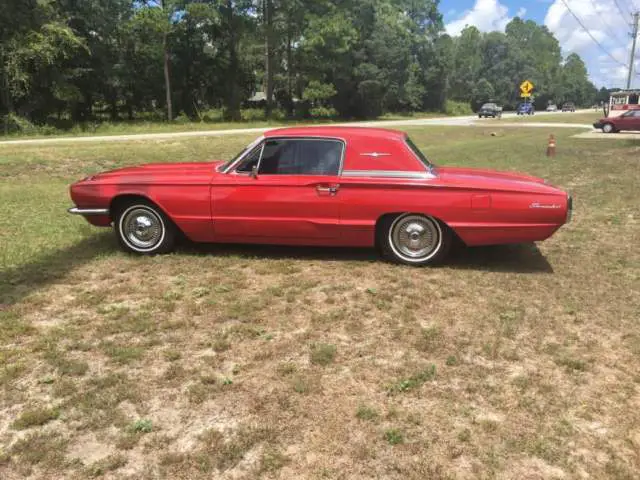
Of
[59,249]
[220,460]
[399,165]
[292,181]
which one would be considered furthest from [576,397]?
[59,249]

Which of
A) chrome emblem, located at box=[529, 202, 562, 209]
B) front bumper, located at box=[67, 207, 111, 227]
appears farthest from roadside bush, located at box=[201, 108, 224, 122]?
chrome emblem, located at box=[529, 202, 562, 209]

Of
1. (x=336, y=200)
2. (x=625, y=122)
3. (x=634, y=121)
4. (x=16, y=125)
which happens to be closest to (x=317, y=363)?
(x=336, y=200)

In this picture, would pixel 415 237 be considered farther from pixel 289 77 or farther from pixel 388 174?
pixel 289 77

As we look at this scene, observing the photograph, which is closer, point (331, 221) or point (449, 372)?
point (449, 372)

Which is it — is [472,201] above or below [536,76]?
below

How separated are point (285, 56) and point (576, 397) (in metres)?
45.5

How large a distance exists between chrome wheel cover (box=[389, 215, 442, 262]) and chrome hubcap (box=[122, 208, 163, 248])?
254cm

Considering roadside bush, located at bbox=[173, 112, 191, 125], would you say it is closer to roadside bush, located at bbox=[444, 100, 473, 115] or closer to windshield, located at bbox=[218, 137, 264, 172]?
windshield, located at bbox=[218, 137, 264, 172]

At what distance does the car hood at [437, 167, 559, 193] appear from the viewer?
17.0 feet

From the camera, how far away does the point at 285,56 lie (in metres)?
45.4

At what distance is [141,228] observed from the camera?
586 centimetres

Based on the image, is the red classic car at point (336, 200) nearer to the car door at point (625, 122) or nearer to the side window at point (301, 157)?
the side window at point (301, 157)

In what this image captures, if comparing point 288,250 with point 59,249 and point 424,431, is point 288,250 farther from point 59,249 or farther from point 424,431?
point 424,431

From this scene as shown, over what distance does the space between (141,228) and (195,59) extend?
3984cm
